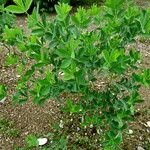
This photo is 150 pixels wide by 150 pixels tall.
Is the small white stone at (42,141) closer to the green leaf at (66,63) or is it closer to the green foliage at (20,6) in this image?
the green leaf at (66,63)

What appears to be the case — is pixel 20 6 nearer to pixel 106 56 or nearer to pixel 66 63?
Result: pixel 66 63

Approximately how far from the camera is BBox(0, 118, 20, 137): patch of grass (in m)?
4.18

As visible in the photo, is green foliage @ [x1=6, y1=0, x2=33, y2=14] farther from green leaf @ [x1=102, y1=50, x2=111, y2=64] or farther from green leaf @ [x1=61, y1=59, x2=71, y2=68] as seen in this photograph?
green leaf @ [x1=102, y1=50, x2=111, y2=64]

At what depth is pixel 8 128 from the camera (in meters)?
4.25

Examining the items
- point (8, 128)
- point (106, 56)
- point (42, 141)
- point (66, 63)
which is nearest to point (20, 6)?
point (66, 63)

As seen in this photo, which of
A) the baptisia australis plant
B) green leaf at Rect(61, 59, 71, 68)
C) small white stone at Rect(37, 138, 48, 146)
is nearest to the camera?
green leaf at Rect(61, 59, 71, 68)

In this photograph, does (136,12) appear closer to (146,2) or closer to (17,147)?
(17,147)

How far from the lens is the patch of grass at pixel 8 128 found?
13.7ft

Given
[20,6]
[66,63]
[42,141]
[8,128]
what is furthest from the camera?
[8,128]

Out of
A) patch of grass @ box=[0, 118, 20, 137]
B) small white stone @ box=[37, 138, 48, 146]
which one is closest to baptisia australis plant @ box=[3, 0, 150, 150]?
small white stone @ box=[37, 138, 48, 146]

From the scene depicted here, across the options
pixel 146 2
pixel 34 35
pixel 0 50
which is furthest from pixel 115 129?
pixel 146 2

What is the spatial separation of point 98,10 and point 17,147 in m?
1.64

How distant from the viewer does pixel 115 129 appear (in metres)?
3.30

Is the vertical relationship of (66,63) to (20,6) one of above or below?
below
